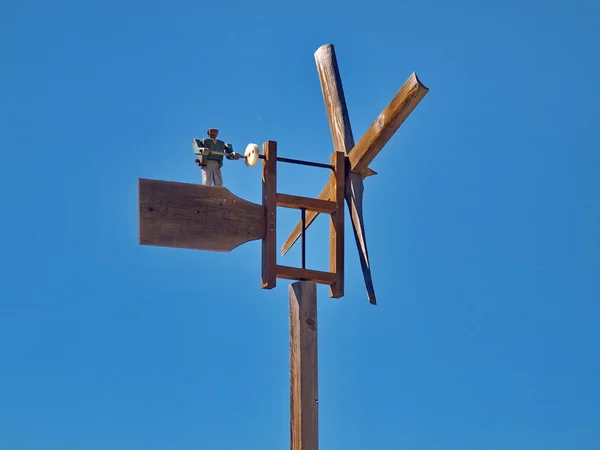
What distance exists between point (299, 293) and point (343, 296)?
38 cm

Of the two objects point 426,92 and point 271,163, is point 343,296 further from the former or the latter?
point 426,92

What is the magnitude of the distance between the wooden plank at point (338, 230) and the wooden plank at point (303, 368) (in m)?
0.22

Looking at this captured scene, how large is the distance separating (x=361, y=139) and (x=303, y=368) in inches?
76.9

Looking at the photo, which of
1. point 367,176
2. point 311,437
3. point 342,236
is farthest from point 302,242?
point 311,437

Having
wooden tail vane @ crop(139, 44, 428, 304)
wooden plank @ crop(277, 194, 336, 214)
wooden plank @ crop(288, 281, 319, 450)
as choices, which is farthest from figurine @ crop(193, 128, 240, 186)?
wooden plank @ crop(288, 281, 319, 450)

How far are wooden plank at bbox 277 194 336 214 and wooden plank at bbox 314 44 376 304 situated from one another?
20 centimetres

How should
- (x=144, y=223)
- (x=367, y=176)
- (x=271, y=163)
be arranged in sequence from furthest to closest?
(x=367, y=176) < (x=271, y=163) < (x=144, y=223)

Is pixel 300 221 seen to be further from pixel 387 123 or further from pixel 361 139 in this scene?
pixel 387 123

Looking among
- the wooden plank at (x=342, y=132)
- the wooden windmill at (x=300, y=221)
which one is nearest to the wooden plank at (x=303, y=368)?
the wooden windmill at (x=300, y=221)

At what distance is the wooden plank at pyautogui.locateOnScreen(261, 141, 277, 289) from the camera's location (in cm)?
753

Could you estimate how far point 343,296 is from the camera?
7.83 m

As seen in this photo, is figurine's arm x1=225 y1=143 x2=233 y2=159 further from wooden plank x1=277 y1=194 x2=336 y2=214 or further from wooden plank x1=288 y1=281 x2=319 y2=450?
wooden plank x1=288 y1=281 x2=319 y2=450

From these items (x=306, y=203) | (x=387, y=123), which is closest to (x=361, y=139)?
(x=387, y=123)

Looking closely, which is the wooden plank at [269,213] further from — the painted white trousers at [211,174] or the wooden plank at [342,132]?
the wooden plank at [342,132]
